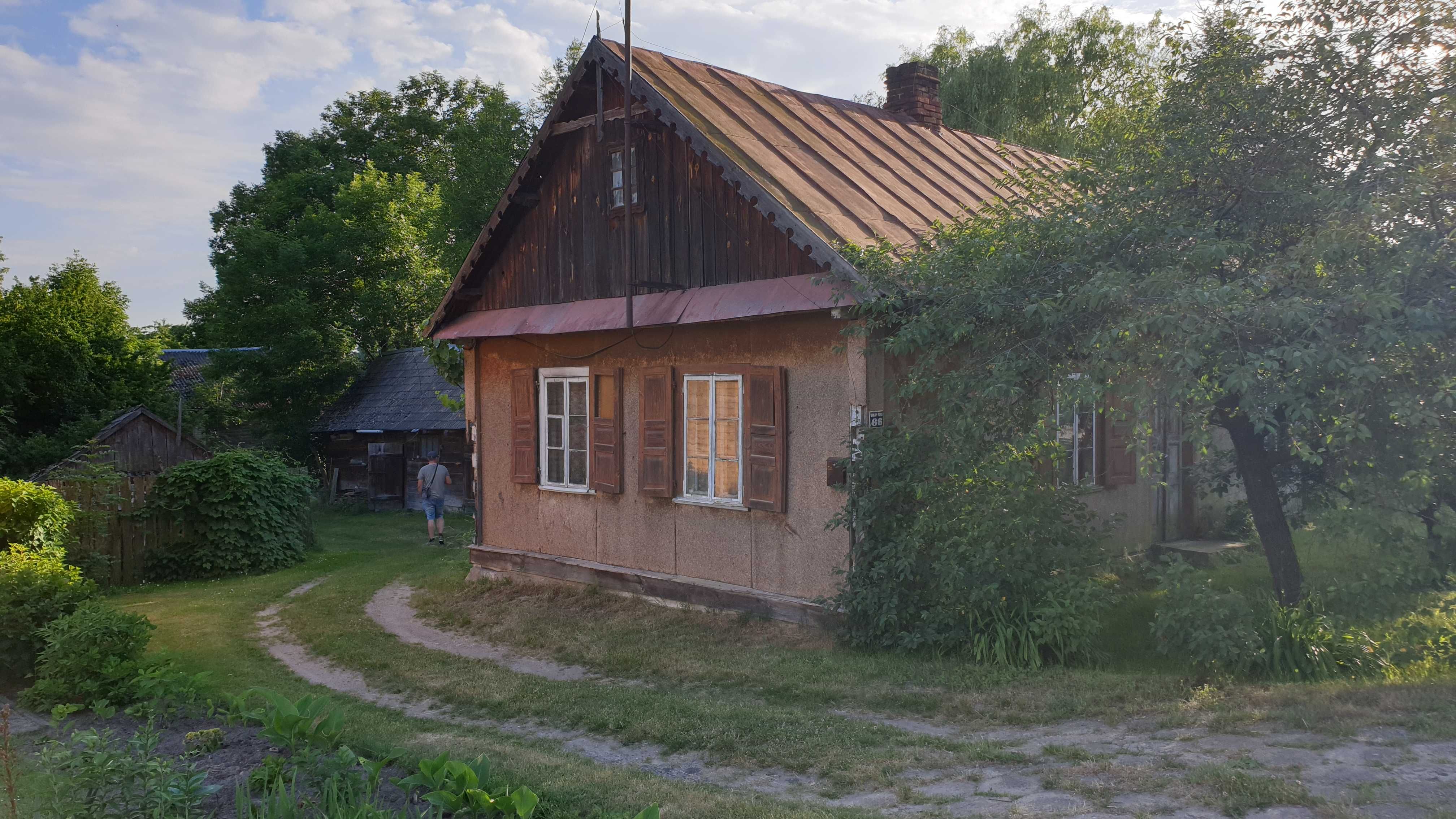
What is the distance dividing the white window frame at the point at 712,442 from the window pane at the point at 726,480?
0.4 inches

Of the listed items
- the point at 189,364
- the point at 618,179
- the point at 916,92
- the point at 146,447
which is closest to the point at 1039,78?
the point at 916,92

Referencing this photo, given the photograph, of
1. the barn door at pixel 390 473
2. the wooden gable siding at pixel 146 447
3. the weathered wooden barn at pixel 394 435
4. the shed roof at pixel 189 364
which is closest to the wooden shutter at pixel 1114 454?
the weathered wooden barn at pixel 394 435

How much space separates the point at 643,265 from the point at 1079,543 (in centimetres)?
549

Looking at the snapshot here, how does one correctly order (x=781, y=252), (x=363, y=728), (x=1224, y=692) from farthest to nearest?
(x=781, y=252)
(x=363, y=728)
(x=1224, y=692)

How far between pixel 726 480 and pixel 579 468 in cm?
260

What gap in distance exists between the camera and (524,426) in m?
13.0

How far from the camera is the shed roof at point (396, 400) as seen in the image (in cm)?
2511

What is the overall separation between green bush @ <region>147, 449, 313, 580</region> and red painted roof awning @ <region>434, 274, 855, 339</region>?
4.88 meters

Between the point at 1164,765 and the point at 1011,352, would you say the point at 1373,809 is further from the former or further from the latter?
the point at 1011,352

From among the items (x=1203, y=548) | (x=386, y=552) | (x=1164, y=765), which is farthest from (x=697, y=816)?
(x=386, y=552)

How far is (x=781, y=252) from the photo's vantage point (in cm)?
966

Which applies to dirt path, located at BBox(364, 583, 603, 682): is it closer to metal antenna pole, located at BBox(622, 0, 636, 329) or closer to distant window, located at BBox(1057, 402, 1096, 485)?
metal antenna pole, located at BBox(622, 0, 636, 329)

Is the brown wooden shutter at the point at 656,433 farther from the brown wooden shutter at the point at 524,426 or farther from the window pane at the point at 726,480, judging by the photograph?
the brown wooden shutter at the point at 524,426

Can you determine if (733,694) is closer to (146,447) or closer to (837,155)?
(837,155)
